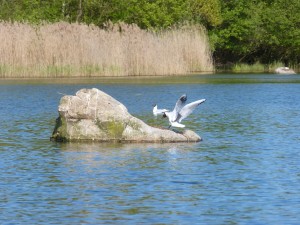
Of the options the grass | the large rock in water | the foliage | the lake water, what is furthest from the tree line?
the large rock in water

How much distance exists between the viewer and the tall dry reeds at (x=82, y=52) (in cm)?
4125

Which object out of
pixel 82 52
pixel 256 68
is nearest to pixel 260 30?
pixel 256 68

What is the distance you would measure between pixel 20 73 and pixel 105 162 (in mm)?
26572

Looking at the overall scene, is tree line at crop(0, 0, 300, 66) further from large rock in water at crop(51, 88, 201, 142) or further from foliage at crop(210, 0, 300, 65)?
large rock in water at crop(51, 88, 201, 142)

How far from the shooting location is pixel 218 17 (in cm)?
6462

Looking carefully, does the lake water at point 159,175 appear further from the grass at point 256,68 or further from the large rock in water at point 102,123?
the grass at point 256,68

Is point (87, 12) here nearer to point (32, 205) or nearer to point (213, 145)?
point (213, 145)

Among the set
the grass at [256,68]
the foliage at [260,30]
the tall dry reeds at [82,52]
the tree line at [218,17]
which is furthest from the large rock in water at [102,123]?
the foliage at [260,30]

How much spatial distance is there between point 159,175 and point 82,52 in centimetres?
2871

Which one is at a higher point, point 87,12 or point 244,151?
point 87,12

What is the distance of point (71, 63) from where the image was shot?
43.0 m

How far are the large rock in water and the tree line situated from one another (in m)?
39.1

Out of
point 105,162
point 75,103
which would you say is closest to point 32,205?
point 105,162

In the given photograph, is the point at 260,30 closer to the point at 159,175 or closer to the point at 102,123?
the point at 102,123
